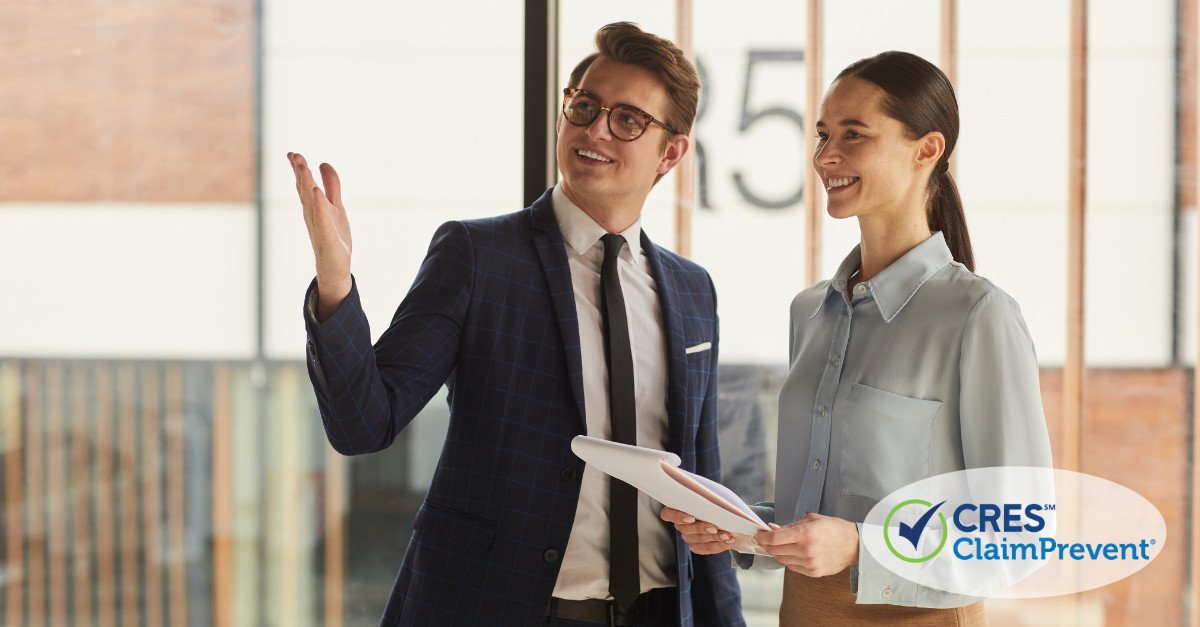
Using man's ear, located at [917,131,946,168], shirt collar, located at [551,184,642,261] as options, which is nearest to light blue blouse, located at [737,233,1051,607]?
man's ear, located at [917,131,946,168]

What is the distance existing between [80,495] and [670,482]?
6.61 ft

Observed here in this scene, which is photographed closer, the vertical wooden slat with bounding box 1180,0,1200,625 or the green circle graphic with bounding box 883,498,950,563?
the green circle graphic with bounding box 883,498,950,563

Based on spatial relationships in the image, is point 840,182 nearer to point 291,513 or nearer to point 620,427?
point 620,427

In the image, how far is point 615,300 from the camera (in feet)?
5.59

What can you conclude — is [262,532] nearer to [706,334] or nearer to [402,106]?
[402,106]

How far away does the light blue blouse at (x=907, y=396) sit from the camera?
4.18ft

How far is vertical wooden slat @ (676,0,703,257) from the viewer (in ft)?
7.63

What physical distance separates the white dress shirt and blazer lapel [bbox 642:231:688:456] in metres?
0.02

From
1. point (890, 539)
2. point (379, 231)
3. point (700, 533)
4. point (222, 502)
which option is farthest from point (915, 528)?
point (222, 502)

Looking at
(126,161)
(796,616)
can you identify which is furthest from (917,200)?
(126,161)

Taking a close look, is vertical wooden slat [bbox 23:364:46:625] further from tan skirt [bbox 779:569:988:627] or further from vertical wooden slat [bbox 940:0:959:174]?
vertical wooden slat [bbox 940:0:959:174]

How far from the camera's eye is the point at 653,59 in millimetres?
1780

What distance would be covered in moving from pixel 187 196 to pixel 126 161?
19 centimetres

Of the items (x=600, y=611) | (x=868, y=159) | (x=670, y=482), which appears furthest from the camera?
(x=600, y=611)
